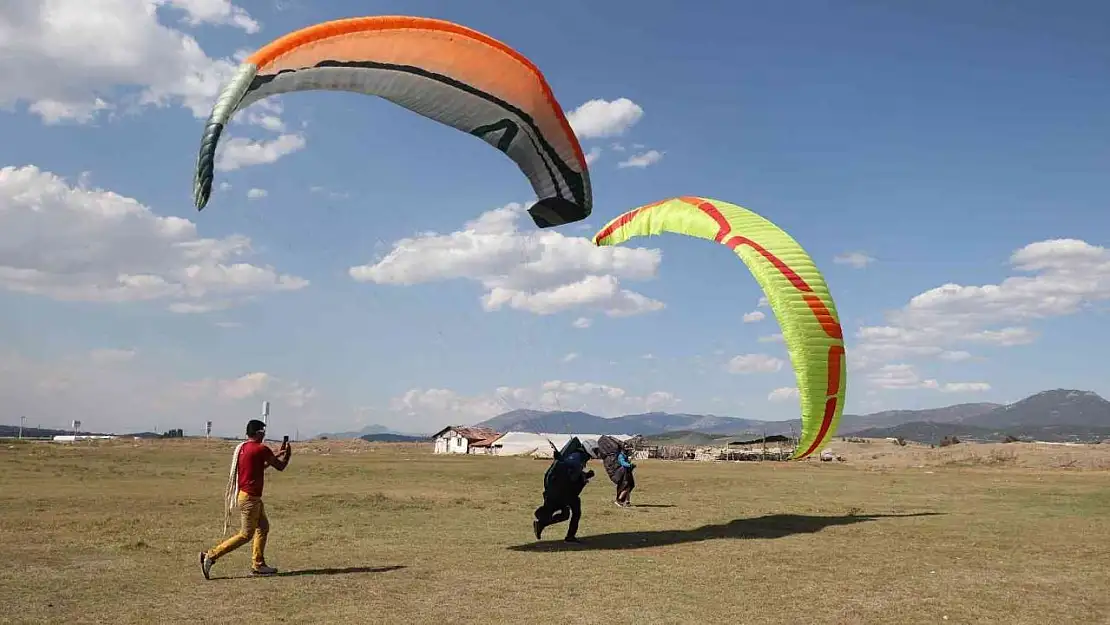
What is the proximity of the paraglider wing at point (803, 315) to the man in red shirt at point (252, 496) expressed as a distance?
857cm

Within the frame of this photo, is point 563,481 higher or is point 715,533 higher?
point 563,481

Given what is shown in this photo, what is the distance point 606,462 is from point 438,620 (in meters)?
12.2

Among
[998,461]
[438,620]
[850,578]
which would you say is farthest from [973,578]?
[998,461]

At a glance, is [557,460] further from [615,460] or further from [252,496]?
[615,460]

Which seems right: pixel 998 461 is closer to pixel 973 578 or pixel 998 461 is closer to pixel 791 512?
pixel 791 512

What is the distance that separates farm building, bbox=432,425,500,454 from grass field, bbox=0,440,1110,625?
6161cm

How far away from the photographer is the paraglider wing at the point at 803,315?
1388cm

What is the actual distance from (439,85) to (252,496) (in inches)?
286

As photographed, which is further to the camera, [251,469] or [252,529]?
[251,469]

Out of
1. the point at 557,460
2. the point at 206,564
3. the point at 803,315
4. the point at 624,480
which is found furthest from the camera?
the point at 624,480

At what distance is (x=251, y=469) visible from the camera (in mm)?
10320

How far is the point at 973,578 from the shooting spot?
10.8 m

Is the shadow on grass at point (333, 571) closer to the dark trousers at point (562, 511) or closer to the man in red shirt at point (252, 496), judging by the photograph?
the man in red shirt at point (252, 496)

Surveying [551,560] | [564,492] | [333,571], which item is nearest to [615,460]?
[564,492]
